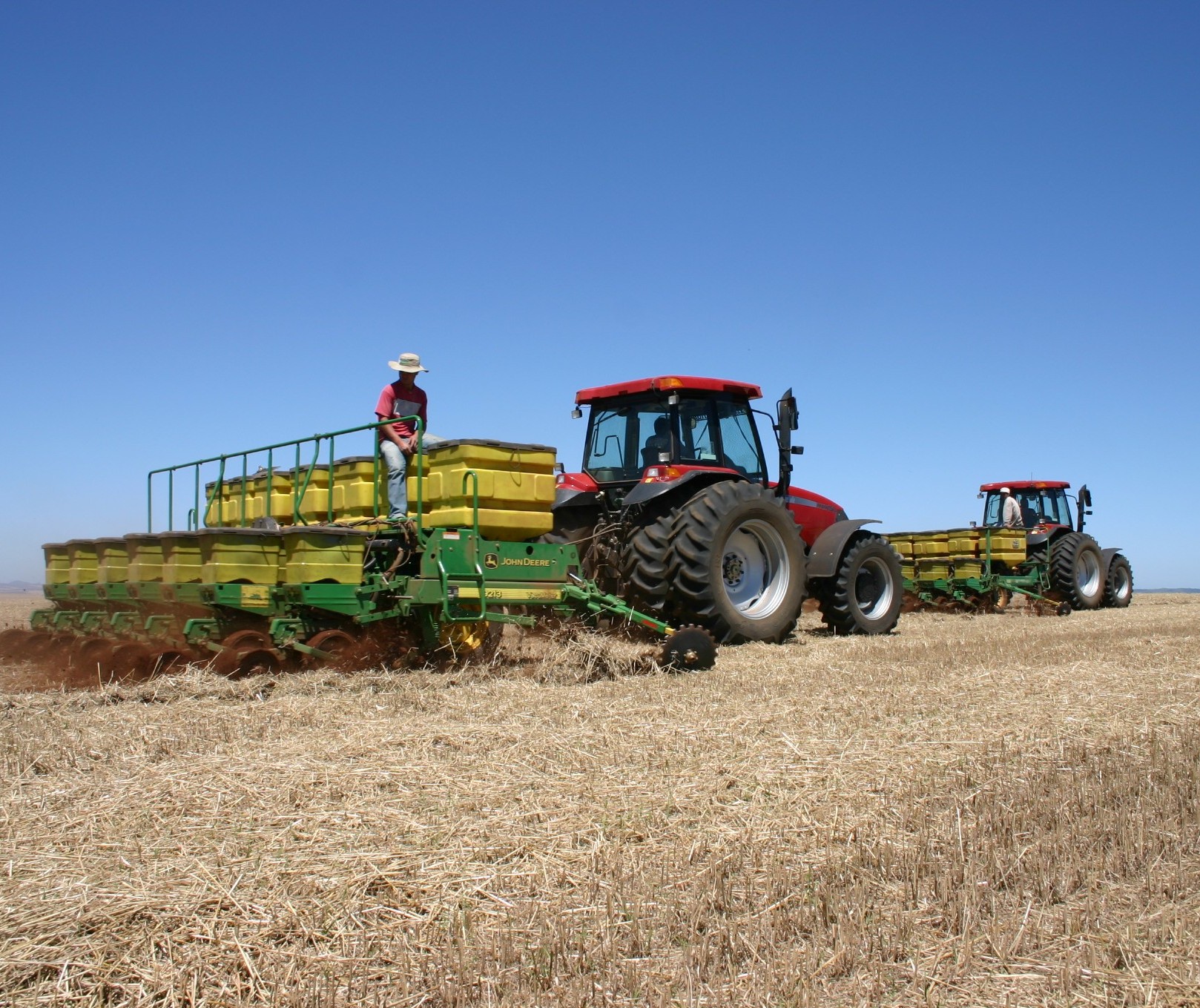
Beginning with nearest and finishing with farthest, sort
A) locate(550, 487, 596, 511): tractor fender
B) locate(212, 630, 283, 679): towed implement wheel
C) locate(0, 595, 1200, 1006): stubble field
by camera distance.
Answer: locate(0, 595, 1200, 1006): stubble field → locate(212, 630, 283, 679): towed implement wheel → locate(550, 487, 596, 511): tractor fender

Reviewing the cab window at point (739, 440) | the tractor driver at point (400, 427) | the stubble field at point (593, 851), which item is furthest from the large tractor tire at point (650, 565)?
the stubble field at point (593, 851)

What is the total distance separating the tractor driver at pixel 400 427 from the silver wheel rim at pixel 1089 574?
13.0 meters

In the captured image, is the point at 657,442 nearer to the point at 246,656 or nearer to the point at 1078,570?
the point at 246,656

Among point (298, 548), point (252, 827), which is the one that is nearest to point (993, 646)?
point (298, 548)

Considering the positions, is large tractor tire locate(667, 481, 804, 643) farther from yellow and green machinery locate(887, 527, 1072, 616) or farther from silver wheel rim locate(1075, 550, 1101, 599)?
silver wheel rim locate(1075, 550, 1101, 599)

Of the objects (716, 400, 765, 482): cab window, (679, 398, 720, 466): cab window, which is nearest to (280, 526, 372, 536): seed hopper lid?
(679, 398, 720, 466): cab window

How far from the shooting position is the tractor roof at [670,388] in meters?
9.56

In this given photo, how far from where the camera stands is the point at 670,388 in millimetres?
9562

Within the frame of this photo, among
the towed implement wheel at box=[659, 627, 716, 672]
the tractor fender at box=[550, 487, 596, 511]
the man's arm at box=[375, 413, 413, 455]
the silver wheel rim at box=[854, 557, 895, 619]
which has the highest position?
the man's arm at box=[375, 413, 413, 455]

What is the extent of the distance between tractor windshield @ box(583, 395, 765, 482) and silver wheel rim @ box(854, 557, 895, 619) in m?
2.07

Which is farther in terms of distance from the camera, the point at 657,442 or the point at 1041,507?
the point at 1041,507

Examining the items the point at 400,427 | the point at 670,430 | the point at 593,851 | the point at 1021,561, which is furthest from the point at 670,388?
the point at 1021,561

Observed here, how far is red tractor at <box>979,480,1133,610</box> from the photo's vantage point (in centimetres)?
1697

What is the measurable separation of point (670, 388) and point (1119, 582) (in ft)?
41.1
